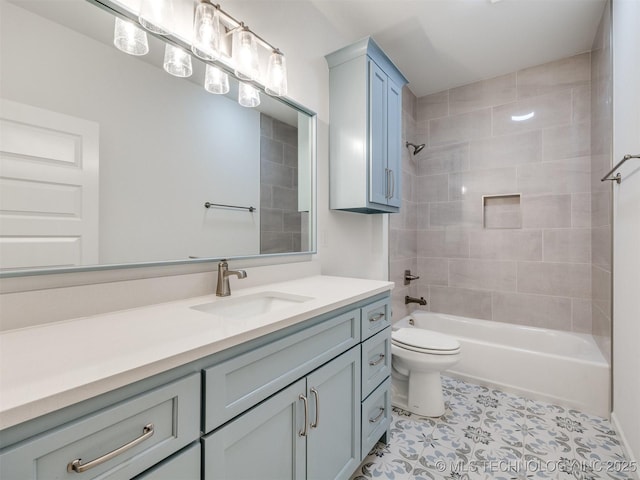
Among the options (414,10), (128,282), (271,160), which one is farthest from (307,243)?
(414,10)

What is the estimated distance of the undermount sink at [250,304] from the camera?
1.21 m

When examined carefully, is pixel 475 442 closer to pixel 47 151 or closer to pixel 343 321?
pixel 343 321

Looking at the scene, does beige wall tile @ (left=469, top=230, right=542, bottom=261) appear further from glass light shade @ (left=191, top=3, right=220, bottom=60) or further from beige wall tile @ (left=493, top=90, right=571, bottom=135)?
glass light shade @ (left=191, top=3, right=220, bottom=60)

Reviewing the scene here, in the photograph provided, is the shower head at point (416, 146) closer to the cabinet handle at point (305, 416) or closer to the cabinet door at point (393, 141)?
the cabinet door at point (393, 141)

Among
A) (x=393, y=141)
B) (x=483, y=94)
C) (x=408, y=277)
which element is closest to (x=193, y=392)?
(x=393, y=141)

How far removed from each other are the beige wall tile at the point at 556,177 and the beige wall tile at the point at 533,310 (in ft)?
2.96

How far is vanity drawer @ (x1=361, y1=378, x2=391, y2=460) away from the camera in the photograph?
139 centimetres

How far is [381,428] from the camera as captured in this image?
1.56m

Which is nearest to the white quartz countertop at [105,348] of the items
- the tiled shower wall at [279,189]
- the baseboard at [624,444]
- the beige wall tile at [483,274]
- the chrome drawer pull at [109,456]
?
the chrome drawer pull at [109,456]

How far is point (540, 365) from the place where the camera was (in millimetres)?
2111

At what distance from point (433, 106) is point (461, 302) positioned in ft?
6.51

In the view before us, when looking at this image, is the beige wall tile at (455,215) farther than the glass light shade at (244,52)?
Yes

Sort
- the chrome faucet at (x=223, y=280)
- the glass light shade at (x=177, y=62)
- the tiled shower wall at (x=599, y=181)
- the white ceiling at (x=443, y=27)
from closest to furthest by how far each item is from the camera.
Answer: the glass light shade at (x=177, y=62)
the chrome faucet at (x=223, y=280)
the white ceiling at (x=443, y=27)
the tiled shower wall at (x=599, y=181)

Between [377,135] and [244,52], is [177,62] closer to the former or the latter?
[244,52]
